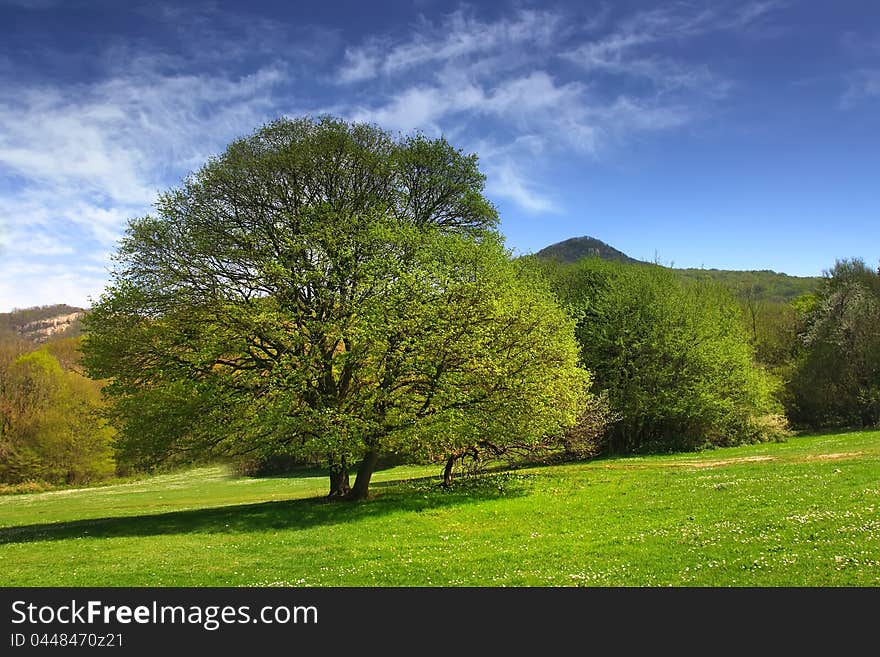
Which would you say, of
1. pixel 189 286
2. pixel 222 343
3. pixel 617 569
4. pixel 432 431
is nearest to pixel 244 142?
pixel 189 286

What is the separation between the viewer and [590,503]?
23.1 m

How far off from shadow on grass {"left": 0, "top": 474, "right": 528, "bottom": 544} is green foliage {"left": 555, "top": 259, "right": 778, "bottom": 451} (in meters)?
25.0

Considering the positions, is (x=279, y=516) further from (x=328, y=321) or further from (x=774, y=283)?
(x=774, y=283)

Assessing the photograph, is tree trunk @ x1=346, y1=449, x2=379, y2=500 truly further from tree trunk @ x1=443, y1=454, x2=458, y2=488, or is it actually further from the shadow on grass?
tree trunk @ x1=443, y1=454, x2=458, y2=488

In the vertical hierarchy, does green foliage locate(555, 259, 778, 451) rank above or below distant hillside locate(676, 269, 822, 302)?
below

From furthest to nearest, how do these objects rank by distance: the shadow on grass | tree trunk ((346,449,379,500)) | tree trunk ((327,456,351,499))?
tree trunk ((327,456,351,499)) → tree trunk ((346,449,379,500)) → the shadow on grass

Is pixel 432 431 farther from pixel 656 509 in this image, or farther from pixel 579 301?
pixel 579 301

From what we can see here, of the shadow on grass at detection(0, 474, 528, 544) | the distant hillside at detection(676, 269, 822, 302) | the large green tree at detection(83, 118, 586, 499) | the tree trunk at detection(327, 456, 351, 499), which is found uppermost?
the distant hillside at detection(676, 269, 822, 302)

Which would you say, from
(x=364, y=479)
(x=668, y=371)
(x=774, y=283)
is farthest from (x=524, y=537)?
(x=774, y=283)

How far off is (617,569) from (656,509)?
26.6ft

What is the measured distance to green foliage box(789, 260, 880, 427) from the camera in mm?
60844

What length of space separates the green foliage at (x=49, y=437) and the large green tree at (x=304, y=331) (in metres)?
51.4

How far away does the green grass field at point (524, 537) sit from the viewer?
42.5ft

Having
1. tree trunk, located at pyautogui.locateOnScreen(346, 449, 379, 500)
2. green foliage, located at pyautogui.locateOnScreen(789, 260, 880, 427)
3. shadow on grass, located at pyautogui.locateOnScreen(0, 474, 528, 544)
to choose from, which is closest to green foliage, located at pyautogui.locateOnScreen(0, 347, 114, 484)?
shadow on grass, located at pyautogui.locateOnScreen(0, 474, 528, 544)
